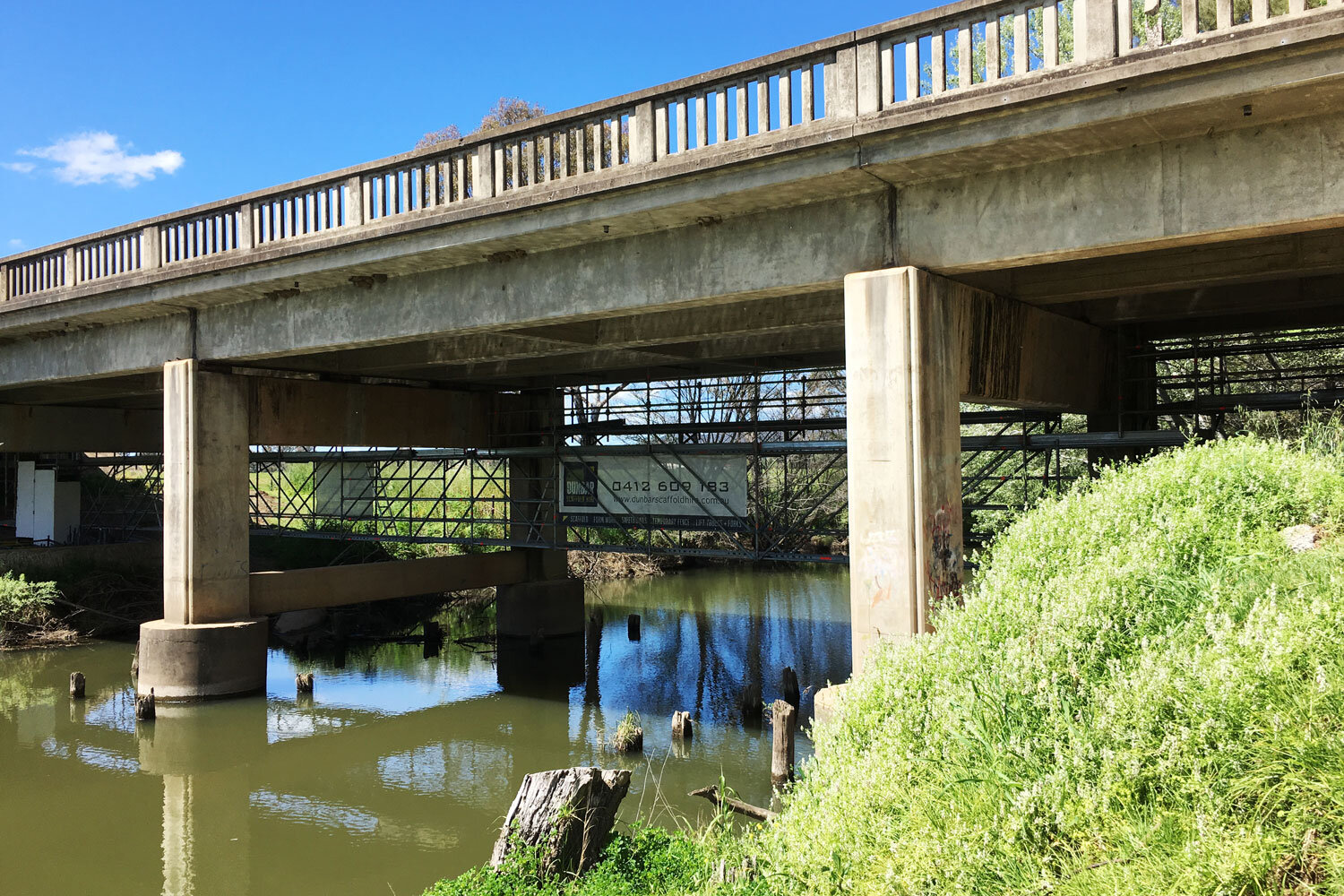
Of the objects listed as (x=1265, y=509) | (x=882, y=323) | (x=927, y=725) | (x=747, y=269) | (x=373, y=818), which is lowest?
(x=373, y=818)

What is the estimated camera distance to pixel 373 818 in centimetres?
1075

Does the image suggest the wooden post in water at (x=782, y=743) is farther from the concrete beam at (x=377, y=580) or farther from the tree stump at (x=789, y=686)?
the concrete beam at (x=377, y=580)

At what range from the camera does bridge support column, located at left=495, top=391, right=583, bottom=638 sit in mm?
21344

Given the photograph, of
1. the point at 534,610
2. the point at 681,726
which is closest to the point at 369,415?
the point at 534,610

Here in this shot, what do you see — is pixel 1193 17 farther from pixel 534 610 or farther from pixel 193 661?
pixel 534 610

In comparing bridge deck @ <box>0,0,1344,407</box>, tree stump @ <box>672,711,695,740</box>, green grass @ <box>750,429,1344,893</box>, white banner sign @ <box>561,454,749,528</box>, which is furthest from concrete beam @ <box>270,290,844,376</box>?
green grass @ <box>750,429,1344,893</box>

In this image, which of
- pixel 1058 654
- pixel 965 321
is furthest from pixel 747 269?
pixel 1058 654

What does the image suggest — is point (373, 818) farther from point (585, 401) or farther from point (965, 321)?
point (585, 401)

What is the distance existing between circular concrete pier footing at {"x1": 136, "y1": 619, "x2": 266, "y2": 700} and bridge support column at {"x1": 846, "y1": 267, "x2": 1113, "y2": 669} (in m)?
10.9

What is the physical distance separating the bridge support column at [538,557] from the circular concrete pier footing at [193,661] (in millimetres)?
6593

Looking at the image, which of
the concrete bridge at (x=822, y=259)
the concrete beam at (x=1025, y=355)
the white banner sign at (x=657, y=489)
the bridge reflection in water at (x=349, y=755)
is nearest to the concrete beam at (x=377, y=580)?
the concrete bridge at (x=822, y=259)

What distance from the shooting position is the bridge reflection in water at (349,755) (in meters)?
Result: 9.60

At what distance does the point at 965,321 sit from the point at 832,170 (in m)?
2.06

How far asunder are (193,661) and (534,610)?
794cm
